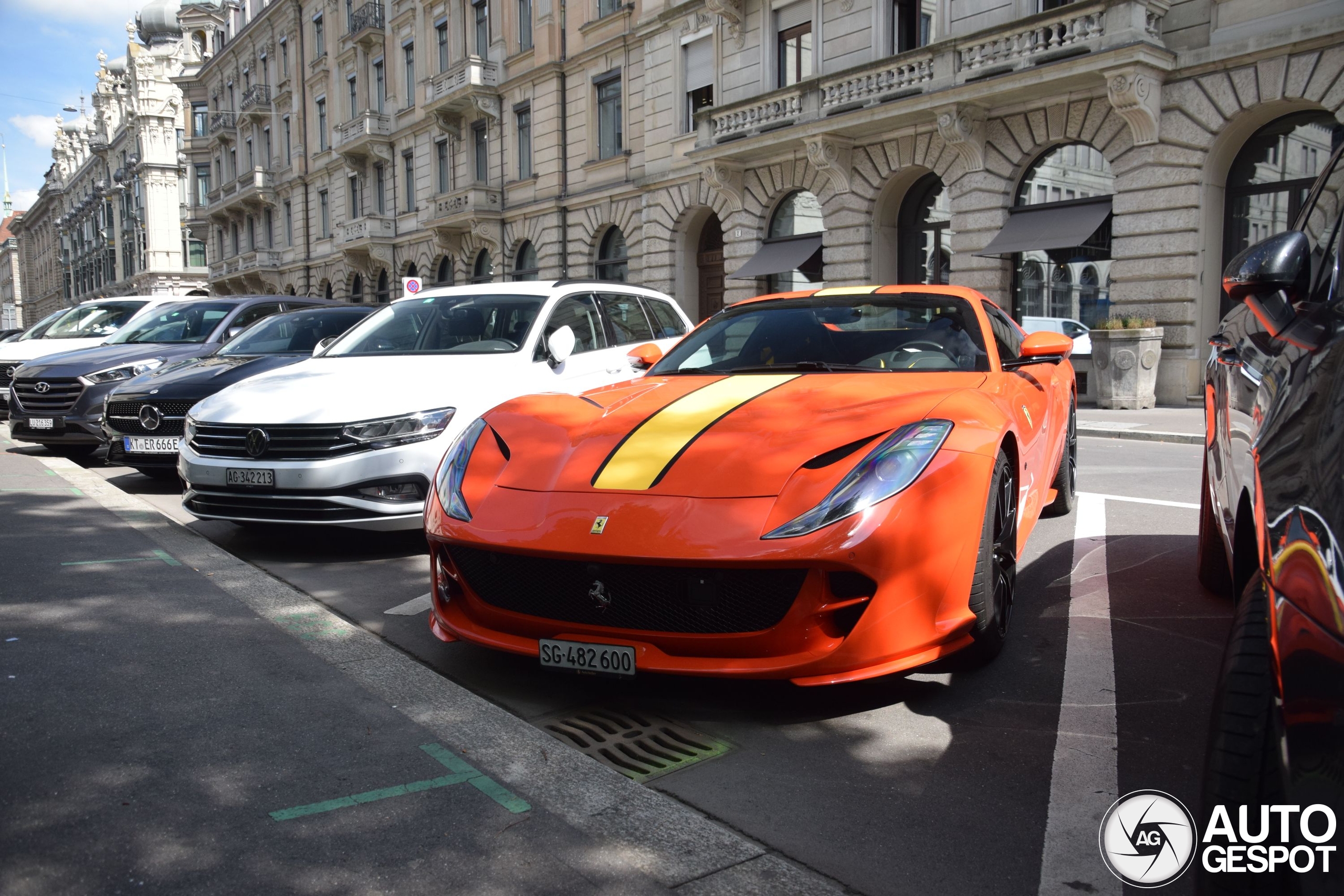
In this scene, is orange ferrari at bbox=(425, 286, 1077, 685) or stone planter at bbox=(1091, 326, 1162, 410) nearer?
orange ferrari at bbox=(425, 286, 1077, 685)

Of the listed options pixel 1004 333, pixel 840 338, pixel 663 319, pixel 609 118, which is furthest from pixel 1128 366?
pixel 609 118

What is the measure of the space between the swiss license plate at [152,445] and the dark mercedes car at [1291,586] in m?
7.19

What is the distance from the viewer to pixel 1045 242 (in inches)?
706

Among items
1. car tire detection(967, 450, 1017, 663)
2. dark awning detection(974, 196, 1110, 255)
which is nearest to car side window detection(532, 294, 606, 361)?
car tire detection(967, 450, 1017, 663)

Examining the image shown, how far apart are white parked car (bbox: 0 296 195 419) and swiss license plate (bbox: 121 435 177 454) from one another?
17.8 feet

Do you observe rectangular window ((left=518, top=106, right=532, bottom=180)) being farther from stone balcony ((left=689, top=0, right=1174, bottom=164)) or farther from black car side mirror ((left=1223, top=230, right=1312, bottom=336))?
black car side mirror ((left=1223, top=230, right=1312, bottom=336))

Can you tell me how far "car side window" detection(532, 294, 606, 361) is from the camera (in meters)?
6.92

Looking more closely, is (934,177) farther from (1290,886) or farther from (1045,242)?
(1290,886)

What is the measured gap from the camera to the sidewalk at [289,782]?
2309mm

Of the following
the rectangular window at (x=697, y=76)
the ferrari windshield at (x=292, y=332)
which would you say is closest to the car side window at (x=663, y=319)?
the ferrari windshield at (x=292, y=332)

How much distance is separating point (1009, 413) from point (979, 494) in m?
0.77

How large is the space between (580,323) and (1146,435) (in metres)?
8.37

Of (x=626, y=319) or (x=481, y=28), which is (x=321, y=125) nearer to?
(x=481, y=28)

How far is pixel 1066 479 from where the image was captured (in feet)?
20.9
